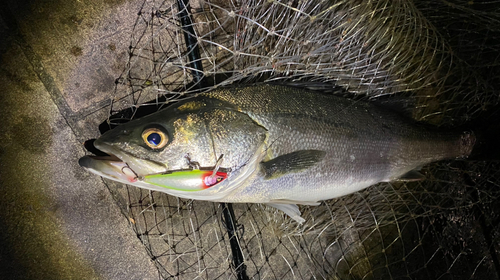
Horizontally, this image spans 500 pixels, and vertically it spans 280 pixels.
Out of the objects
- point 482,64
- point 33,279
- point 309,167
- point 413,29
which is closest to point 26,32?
point 33,279

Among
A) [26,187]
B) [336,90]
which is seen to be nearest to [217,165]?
[336,90]

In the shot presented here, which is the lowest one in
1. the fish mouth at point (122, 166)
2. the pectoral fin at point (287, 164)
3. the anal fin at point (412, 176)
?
the anal fin at point (412, 176)

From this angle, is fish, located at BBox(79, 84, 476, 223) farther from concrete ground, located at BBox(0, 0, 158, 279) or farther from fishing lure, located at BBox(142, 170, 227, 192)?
concrete ground, located at BBox(0, 0, 158, 279)

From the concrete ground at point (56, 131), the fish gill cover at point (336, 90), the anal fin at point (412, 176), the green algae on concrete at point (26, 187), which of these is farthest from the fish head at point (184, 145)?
the anal fin at point (412, 176)

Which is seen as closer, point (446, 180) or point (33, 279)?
point (33, 279)

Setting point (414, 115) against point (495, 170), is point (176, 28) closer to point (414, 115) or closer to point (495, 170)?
point (414, 115)

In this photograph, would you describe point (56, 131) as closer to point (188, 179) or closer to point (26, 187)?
point (26, 187)

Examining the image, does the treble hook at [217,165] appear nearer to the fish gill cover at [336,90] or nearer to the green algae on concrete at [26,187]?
the fish gill cover at [336,90]
